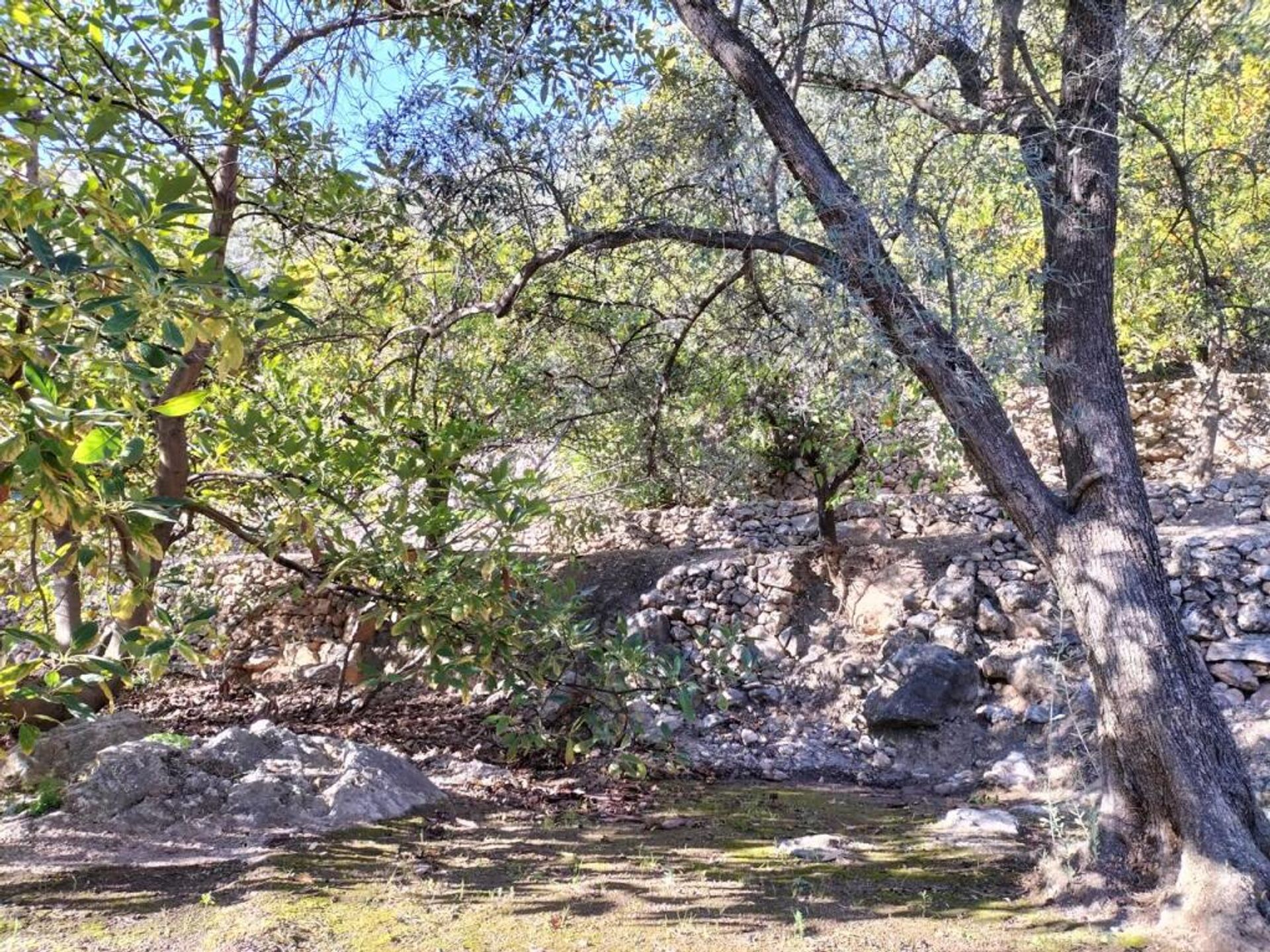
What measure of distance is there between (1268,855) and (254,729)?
4545 mm

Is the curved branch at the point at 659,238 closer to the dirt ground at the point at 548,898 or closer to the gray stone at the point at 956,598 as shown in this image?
the dirt ground at the point at 548,898

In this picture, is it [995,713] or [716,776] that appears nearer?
[716,776]

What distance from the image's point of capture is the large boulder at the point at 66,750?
438 centimetres

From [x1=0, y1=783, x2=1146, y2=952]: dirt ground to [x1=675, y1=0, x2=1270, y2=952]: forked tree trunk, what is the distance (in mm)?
501

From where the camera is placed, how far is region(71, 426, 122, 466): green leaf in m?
1.42

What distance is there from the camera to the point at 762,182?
4.75 metres

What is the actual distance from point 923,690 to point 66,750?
5.55m

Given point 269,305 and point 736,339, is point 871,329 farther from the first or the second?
point 269,305

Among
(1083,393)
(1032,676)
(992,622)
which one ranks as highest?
(1083,393)

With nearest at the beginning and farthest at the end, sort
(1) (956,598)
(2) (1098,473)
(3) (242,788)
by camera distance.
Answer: (2) (1098,473), (3) (242,788), (1) (956,598)

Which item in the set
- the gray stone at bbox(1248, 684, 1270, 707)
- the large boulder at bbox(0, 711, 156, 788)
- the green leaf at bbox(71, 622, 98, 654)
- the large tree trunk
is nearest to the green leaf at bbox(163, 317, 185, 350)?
the green leaf at bbox(71, 622, 98, 654)

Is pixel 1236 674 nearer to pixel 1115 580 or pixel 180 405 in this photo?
pixel 1115 580

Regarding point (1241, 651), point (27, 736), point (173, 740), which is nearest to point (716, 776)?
point (173, 740)

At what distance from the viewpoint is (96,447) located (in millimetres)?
1438
